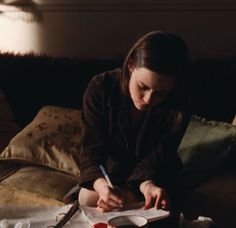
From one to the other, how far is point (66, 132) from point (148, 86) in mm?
903

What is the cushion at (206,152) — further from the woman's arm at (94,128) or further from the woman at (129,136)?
the woman's arm at (94,128)

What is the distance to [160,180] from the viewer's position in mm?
1666

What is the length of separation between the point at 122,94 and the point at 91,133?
0.15 metres

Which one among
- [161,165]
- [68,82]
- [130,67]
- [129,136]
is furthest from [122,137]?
[68,82]

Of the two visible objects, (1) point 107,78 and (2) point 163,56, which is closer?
(2) point 163,56

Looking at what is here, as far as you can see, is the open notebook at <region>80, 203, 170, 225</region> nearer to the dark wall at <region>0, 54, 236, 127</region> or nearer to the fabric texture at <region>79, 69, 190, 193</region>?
the fabric texture at <region>79, 69, 190, 193</region>

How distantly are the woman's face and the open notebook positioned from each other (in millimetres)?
284

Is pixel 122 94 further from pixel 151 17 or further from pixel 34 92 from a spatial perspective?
pixel 151 17

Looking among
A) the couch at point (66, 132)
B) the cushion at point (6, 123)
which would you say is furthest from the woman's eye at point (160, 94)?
the cushion at point (6, 123)

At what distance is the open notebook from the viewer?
1357 millimetres

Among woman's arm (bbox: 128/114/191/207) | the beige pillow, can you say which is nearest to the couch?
the beige pillow

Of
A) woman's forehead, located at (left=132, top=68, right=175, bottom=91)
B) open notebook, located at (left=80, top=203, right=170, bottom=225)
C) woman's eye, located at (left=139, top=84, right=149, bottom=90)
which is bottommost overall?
open notebook, located at (left=80, top=203, right=170, bottom=225)

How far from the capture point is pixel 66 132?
2.32m

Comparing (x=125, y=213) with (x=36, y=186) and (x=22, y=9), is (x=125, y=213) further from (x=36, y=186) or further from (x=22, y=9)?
(x=22, y=9)
